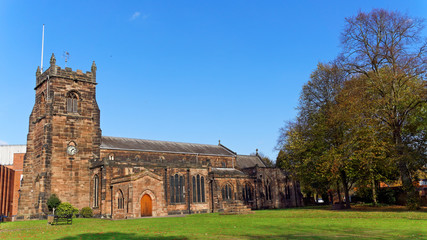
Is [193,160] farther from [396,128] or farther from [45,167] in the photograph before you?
[396,128]

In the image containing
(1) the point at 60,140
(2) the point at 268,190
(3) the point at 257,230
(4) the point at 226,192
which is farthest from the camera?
(2) the point at 268,190

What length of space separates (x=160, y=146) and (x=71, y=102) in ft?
47.4

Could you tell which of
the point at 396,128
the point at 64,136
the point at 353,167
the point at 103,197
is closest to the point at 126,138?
the point at 64,136

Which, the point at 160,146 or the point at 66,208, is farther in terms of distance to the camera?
the point at 160,146

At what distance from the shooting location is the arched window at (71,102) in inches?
1735

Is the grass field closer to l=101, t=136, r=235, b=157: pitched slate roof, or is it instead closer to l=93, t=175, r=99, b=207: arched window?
l=93, t=175, r=99, b=207: arched window

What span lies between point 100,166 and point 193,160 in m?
16.3

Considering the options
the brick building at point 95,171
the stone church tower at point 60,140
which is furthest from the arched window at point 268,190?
the stone church tower at point 60,140

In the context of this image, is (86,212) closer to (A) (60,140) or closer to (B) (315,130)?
(A) (60,140)

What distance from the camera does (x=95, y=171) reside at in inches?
1647

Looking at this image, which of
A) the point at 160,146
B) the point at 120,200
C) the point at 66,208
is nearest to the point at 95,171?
the point at 66,208

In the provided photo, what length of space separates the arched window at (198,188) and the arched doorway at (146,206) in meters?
8.51

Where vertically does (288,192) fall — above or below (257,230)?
above

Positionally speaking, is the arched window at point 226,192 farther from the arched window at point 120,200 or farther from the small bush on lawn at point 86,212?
the small bush on lawn at point 86,212
